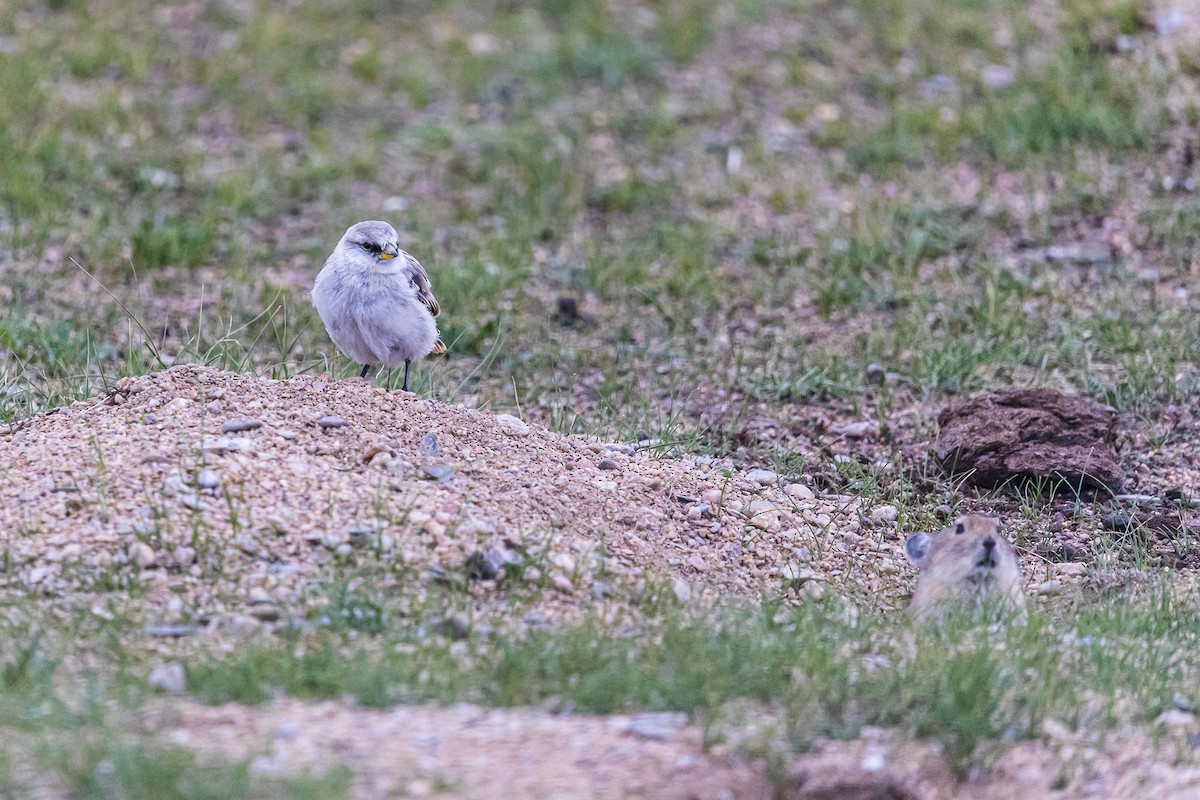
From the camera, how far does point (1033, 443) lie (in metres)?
6.93

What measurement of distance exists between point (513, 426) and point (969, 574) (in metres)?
2.00

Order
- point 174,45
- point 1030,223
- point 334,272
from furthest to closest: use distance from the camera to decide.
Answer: point 174,45
point 1030,223
point 334,272

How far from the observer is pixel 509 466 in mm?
6031

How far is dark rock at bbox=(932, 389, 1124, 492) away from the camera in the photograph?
22.5ft

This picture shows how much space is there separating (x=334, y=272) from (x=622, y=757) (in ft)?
10.3

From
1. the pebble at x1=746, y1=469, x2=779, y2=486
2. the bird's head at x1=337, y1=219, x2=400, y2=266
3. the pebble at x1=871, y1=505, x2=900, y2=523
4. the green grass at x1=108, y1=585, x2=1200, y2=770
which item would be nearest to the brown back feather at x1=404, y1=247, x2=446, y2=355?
the bird's head at x1=337, y1=219, x2=400, y2=266

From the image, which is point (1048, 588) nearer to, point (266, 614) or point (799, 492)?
point (799, 492)

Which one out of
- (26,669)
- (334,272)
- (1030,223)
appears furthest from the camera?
(1030,223)

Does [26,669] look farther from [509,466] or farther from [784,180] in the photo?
[784,180]

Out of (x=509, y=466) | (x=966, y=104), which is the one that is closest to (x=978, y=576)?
(x=509, y=466)

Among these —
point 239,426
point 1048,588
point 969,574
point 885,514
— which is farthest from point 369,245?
point 1048,588

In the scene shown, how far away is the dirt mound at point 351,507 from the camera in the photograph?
17.2 feet

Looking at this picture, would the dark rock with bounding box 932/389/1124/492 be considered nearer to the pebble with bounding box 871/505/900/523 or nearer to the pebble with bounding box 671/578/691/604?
the pebble with bounding box 871/505/900/523

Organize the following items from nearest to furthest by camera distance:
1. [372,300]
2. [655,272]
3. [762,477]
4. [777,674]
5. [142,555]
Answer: [777,674]
[142,555]
[372,300]
[762,477]
[655,272]
